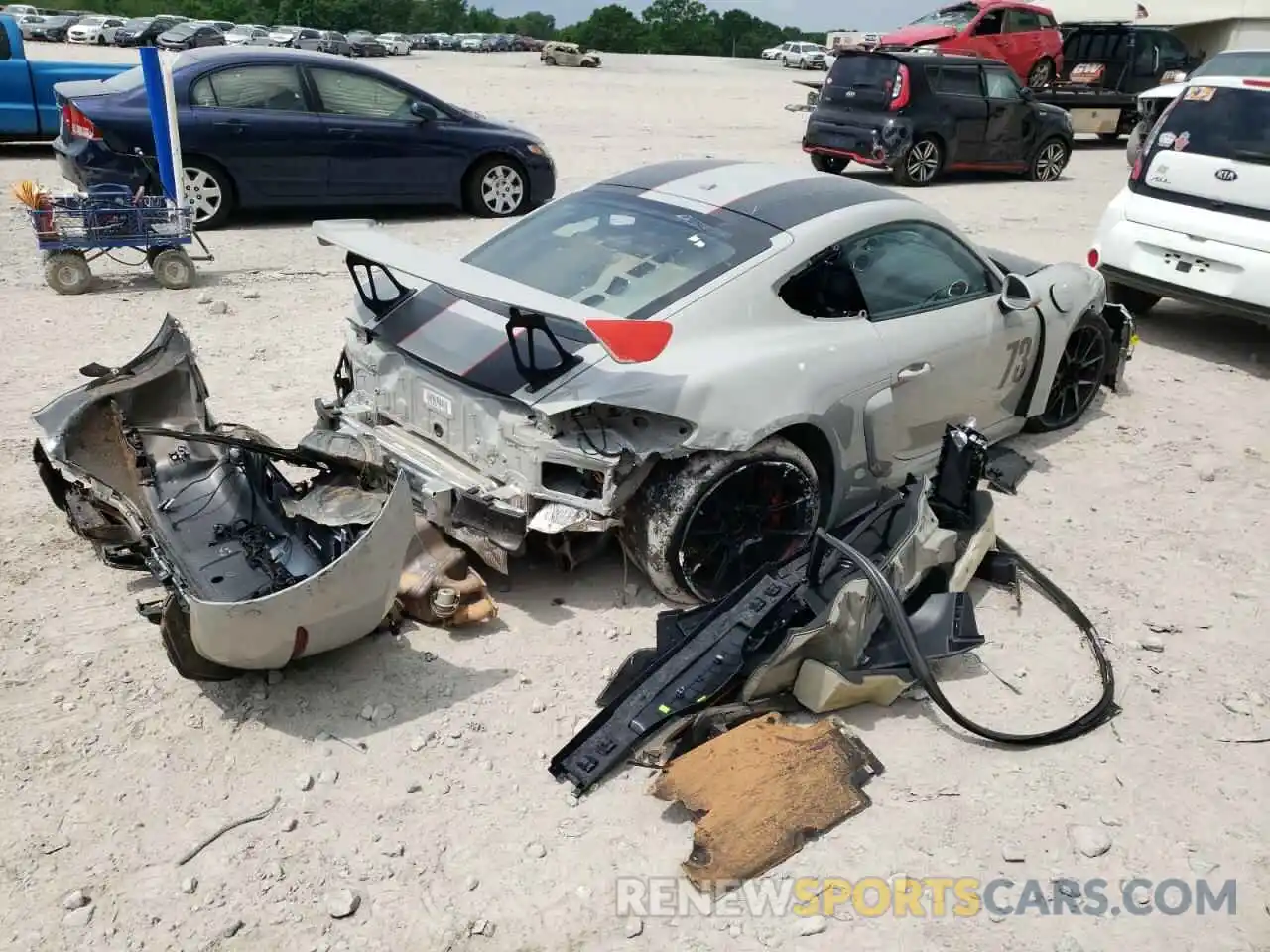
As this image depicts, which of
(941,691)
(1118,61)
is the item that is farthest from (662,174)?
(1118,61)

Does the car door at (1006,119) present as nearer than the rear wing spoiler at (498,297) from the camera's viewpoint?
No

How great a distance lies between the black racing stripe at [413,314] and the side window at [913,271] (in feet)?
5.72

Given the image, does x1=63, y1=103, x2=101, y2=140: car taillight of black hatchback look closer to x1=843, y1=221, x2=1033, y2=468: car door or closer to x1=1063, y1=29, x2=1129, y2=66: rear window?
x1=843, y1=221, x2=1033, y2=468: car door

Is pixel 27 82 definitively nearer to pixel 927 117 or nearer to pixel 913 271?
pixel 927 117

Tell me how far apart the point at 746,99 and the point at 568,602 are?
1030 inches

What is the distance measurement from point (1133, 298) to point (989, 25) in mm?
12021

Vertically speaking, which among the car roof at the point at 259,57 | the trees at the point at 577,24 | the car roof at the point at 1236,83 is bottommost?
the trees at the point at 577,24

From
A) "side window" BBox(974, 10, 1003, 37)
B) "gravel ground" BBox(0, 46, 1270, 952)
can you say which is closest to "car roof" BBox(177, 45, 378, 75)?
"gravel ground" BBox(0, 46, 1270, 952)

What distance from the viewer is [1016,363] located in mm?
5387

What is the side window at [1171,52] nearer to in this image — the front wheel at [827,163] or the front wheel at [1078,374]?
the front wheel at [827,163]

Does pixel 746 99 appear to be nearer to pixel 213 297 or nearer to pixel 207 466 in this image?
pixel 213 297

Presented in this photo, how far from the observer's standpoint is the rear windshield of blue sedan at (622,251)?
4.21 metres

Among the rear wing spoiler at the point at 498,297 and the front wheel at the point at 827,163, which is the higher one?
the rear wing spoiler at the point at 498,297

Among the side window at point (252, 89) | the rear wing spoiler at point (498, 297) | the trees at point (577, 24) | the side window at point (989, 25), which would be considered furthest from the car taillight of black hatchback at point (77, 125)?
the trees at point (577, 24)
